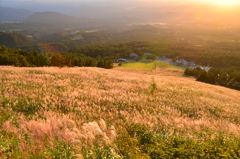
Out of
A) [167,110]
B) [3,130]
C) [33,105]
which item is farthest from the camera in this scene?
[167,110]

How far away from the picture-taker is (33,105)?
294 inches

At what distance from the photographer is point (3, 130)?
15.7ft

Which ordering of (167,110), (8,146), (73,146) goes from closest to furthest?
(8,146) → (73,146) → (167,110)

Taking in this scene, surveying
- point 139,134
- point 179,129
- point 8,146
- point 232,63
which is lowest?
point 232,63

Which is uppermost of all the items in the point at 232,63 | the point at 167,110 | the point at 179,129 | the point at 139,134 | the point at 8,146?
the point at 8,146

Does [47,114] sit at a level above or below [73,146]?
below

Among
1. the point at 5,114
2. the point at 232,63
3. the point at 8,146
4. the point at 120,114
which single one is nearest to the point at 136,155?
the point at 8,146

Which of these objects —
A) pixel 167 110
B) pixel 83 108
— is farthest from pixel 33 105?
pixel 167 110

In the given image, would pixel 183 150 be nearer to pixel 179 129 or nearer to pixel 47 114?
pixel 179 129

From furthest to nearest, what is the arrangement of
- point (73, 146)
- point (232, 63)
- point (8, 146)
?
point (232, 63) → point (73, 146) → point (8, 146)

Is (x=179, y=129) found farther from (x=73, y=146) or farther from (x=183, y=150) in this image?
(x=73, y=146)

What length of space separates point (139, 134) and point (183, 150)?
1.58 metres

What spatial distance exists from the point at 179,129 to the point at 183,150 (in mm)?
2605

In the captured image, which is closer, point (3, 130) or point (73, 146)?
point (73, 146)
